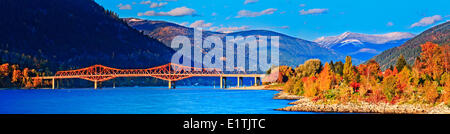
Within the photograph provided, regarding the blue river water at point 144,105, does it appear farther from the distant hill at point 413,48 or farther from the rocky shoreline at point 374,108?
the distant hill at point 413,48

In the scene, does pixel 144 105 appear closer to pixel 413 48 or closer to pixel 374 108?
pixel 374 108

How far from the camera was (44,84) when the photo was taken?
136125 millimetres

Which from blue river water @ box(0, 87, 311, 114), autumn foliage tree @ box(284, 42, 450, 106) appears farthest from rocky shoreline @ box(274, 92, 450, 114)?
blue river water @ box(0, 87, 311, 114)

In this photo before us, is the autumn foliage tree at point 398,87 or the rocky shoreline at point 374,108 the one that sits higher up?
the autumn foliage tree at point 398,87

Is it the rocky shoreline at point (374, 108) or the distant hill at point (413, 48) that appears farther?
the distant hill at point (413, 48)

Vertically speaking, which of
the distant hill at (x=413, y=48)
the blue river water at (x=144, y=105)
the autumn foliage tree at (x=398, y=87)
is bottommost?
the blue river water at (x=144, y=105)

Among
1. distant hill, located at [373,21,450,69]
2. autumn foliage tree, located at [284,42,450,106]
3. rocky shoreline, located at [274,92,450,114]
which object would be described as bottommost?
rocky shoreline, located at [274,92,450,114]

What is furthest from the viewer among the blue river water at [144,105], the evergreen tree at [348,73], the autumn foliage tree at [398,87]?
the evergreen tree at [348,73]

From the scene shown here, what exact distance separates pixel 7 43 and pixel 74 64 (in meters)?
22.3

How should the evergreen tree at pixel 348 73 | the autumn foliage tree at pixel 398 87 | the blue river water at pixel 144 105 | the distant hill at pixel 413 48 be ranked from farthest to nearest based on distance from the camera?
the distant hill at pixel 413 48
the evergreen tree at pixel 348 73
the blue river water at pixel 144 105
the autumn foliage tree at pixel 398 87

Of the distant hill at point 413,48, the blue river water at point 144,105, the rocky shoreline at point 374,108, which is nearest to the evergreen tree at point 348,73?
the blue river water at point 144,105

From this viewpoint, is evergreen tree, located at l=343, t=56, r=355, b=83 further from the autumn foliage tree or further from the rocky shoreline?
the rocky shoreline

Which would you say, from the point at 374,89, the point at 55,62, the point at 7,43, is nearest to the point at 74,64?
the point at 55,62
